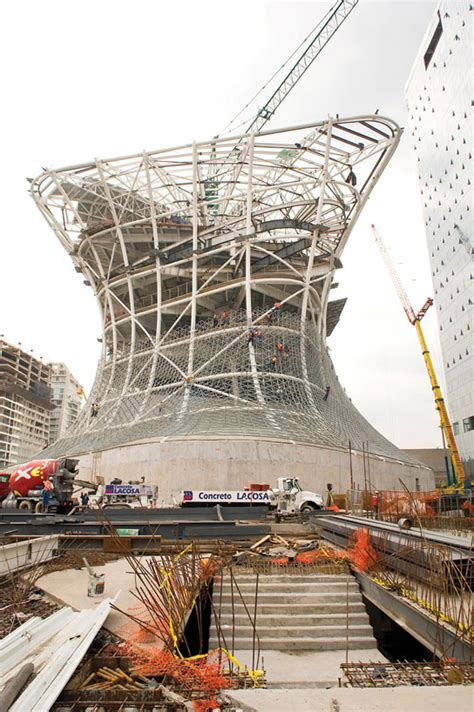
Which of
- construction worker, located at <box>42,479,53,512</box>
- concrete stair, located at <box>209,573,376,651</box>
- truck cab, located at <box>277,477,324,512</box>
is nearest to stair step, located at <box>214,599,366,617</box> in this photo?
concrete stair, located at <box>209,573,376,651</box>

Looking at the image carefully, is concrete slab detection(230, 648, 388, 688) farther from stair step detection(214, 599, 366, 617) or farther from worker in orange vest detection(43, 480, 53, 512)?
worker in orange vest detection(43, 480, 53, 512)

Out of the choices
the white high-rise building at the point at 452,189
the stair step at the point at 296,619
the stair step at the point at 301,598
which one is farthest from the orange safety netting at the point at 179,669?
the white high-rise building at the point at 452,189

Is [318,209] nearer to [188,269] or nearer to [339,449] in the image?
[188,269]

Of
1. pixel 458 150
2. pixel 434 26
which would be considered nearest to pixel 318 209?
pixel 458 150

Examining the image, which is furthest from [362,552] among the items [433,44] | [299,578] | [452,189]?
[433,44]

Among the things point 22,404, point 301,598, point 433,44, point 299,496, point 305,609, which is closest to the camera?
point 305,609

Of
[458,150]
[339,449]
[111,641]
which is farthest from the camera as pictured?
[458,150]

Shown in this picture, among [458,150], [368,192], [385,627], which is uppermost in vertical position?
[458,150]

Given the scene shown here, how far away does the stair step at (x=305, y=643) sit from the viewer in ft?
23.0

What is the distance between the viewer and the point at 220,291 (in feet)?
141

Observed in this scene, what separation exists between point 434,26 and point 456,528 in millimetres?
73877

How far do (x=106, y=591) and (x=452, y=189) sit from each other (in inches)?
2511

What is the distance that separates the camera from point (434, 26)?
212ft

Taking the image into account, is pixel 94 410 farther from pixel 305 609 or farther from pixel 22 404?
pixel 22 404
